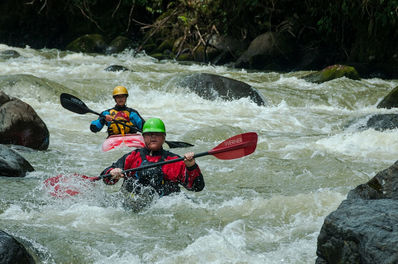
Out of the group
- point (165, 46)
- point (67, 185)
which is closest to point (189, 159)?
point (67, 185)

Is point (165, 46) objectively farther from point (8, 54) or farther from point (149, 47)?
point (8, 54)

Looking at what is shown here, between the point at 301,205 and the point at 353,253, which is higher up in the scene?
the point at 353,253

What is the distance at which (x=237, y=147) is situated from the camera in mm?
4328

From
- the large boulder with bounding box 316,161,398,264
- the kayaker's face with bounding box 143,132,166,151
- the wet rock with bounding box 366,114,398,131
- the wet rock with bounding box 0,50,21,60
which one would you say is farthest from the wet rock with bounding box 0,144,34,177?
the wet rock with bounding box 0,50,21,60

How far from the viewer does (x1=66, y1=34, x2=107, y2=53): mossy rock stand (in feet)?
57.1

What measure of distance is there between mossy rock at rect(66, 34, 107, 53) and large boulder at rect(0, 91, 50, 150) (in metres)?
10.9

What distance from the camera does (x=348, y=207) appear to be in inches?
115

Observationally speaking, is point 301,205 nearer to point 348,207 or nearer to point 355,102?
point 348,207

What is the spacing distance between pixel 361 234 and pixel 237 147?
1.78 metres

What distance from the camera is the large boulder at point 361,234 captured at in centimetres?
254

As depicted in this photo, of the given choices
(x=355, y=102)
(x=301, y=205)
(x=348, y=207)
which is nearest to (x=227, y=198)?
(x=301, y=205)

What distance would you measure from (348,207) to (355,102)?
28.3 feet

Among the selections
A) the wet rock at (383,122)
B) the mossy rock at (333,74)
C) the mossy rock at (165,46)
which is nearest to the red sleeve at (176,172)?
the wet rock at (383,122)

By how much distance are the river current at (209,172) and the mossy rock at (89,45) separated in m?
4.60
